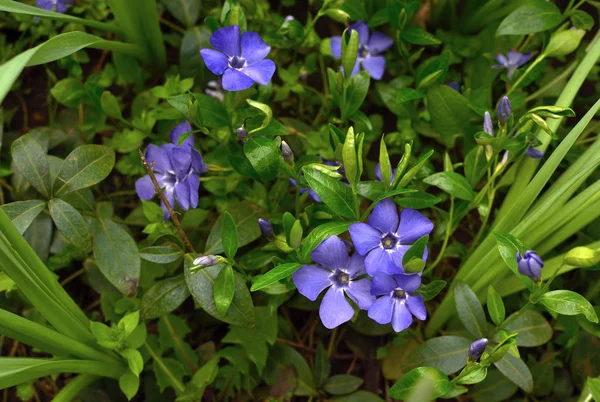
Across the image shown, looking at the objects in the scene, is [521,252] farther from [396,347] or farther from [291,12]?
[291,12]

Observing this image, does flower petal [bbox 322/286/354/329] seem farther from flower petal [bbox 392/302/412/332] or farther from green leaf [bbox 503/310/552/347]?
green leaf [bbox 503/310/552/347]

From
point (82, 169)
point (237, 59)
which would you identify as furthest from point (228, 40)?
point (82, 169)

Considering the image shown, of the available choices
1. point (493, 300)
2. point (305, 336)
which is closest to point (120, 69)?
point (305, 336)

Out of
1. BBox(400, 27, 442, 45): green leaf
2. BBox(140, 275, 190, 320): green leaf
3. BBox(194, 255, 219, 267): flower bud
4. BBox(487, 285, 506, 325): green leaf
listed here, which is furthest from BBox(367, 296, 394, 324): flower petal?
BBox(400, 27, 442, 45): green leaf

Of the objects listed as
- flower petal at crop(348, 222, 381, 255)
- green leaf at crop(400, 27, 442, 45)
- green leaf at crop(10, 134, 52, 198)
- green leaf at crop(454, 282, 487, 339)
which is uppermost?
green leaf at crop(10, 134, 52, 198)

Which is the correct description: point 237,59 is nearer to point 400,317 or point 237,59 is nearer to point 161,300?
point 161,300

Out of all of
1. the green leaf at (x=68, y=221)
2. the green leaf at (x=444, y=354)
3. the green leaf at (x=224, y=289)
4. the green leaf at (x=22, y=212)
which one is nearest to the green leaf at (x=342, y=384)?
the green leaf at (x=444, y=354)
